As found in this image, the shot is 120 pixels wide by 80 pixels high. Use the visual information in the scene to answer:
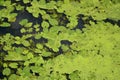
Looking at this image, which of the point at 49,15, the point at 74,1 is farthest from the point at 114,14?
the point at 49,15

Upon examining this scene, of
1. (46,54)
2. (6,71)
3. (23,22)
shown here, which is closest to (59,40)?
(46,54)

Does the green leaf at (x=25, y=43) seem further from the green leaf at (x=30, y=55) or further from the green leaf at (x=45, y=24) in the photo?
the green leaf at (x=45, y=24)

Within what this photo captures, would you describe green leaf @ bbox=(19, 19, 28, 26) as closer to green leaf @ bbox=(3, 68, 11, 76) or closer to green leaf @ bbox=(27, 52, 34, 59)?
green leaf @ bbox=(27, 52, 34, 59)

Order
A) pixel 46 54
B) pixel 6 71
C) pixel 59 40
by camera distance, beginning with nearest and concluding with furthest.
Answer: pixel 6 71 → pixel 46 54 → pixel 59 40

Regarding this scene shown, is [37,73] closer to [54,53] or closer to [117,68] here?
[54,53]

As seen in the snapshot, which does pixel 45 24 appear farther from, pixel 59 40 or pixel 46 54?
pixel 46 54

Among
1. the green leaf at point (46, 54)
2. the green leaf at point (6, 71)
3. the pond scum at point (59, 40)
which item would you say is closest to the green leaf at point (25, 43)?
the pond scum at point (59, 40)

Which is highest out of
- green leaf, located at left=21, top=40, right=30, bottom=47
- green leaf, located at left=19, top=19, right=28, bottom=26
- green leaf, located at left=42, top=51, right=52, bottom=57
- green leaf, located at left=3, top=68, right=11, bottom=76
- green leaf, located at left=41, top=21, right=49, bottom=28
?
green leaf, located at left=19, top=19, right=28, bottom=26

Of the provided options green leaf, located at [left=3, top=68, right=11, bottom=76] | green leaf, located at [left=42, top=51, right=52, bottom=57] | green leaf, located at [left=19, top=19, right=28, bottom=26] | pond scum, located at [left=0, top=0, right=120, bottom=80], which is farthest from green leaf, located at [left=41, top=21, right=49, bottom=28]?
green leaf, located at [left=3, top=68, right=11, bottom=76]
